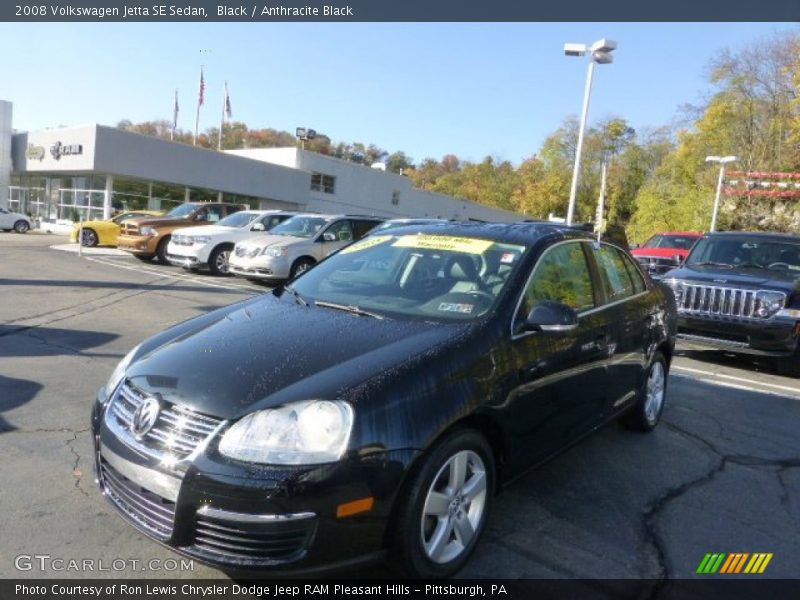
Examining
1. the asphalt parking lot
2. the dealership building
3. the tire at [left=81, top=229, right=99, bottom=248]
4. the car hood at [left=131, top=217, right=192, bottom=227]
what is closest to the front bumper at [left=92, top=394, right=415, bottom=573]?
the asphalt parking lot

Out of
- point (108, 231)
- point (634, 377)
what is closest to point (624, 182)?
point (108, 231)

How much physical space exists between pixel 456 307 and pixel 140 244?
1475 centimetres

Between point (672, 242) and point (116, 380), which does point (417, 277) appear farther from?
point (672, 242)

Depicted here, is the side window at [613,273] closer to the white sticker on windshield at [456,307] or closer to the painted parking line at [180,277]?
the white sticker on windshield at [456,307]

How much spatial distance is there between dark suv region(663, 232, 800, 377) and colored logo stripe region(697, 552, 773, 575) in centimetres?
523

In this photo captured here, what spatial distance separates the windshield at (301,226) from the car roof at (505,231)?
9857 mm

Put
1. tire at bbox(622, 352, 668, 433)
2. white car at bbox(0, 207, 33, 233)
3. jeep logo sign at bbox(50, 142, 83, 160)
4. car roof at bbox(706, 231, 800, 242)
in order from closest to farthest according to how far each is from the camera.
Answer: tire at bbox(622, 352, 668, 433)
car roof at bbox(706, 231, 800, 242)
jeep logo sign at bbox(50, 142, 83, 160)
white car at bbox(0, 207, 33, 233)

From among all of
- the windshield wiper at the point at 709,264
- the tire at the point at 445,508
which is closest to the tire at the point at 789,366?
the windshield wiper at the point at 709,264

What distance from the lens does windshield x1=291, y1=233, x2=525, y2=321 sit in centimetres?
347

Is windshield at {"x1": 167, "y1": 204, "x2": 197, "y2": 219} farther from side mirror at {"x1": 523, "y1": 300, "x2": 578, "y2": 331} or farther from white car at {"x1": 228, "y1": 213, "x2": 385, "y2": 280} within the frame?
side mirror at {"x1": 523, "y1": 300, "x2": 578, "y2": 331}

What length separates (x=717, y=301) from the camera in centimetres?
816

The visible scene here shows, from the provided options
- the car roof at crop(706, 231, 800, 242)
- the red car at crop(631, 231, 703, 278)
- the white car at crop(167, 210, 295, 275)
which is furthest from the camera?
the red car at crop(631, 231, 703, 278)

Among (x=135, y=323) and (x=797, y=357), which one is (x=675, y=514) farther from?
(x=135, y=323)

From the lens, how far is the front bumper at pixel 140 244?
16219 millimetres
